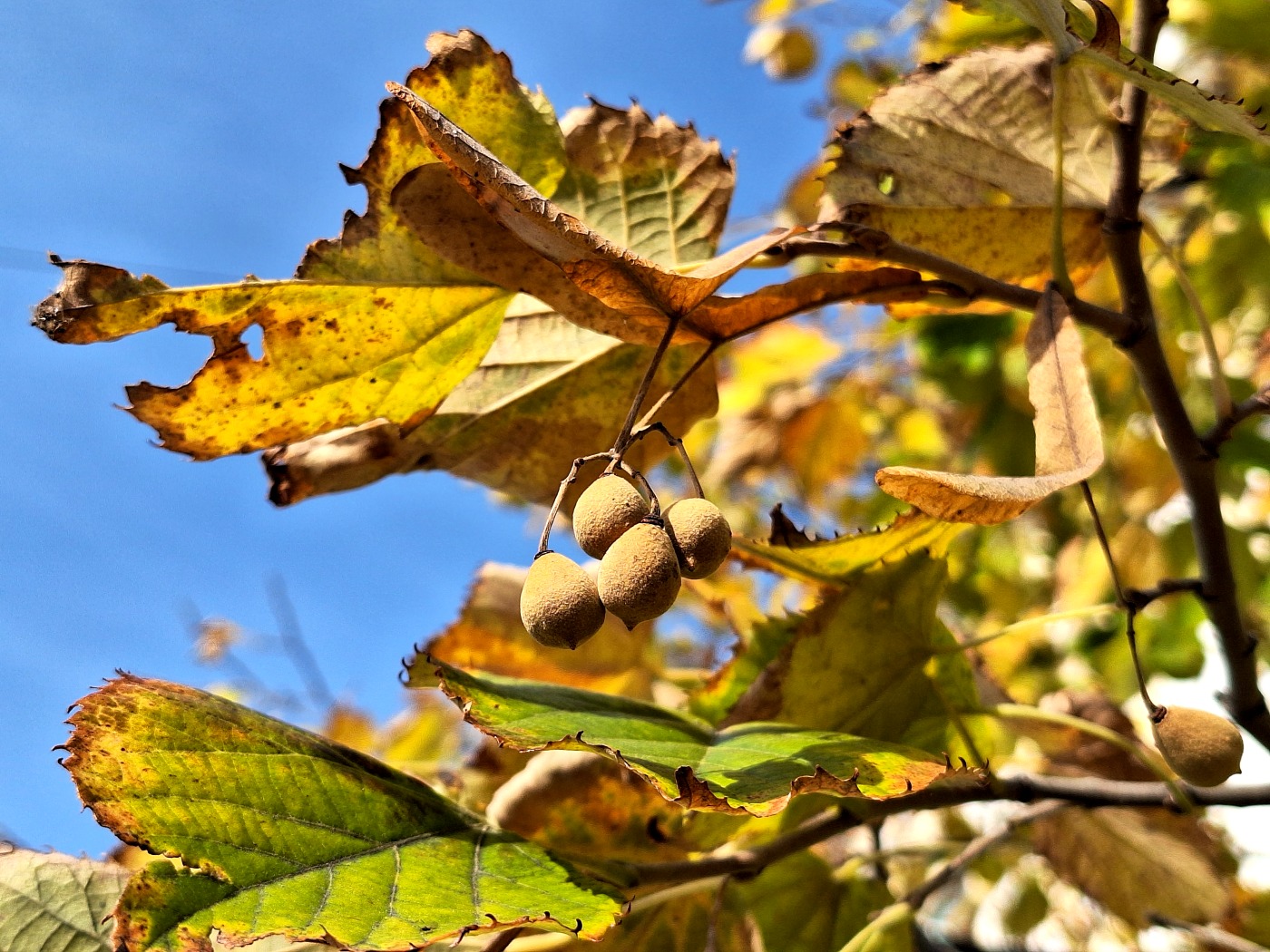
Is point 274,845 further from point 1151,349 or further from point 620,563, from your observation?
point 1151,349

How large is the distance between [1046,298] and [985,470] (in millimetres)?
2222

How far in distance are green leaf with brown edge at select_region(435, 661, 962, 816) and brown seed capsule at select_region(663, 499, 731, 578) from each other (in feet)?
0.45

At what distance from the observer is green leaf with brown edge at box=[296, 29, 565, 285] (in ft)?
2.97

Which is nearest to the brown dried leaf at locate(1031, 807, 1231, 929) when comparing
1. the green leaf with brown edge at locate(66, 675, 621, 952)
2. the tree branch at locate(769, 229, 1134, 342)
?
the tree branch at locate(769, 229, 1134, 342)

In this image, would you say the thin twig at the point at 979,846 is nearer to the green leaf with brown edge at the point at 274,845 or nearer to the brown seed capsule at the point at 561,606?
the green leaf with brown edge at the point at 274,845

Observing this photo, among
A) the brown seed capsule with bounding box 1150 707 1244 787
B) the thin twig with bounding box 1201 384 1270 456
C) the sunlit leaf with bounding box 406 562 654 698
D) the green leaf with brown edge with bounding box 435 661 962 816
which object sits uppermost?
the sunlit leaf with bounding box 406 562 654 698

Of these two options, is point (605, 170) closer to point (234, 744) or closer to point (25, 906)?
point (234, 744)

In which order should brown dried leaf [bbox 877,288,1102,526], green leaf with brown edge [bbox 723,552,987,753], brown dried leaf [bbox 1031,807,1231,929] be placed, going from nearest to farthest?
1. brown dried leaf [bbox 877,288,1102,526]
2. green leaf with brown edge [bbox 723,552,987,753]
3. brown dried leaf [bbox 1031,807,1231,929]

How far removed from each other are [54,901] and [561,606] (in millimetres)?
559

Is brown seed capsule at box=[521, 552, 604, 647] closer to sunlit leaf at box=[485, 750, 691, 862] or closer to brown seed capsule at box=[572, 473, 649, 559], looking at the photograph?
brown seed capsule at box=[572, 473, 649, 559]

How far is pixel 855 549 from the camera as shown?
104cm

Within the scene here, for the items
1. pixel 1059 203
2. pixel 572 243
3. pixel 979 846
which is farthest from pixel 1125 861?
pixel 572 243

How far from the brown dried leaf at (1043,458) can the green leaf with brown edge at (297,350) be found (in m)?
0.47

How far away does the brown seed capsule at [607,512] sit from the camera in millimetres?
744
